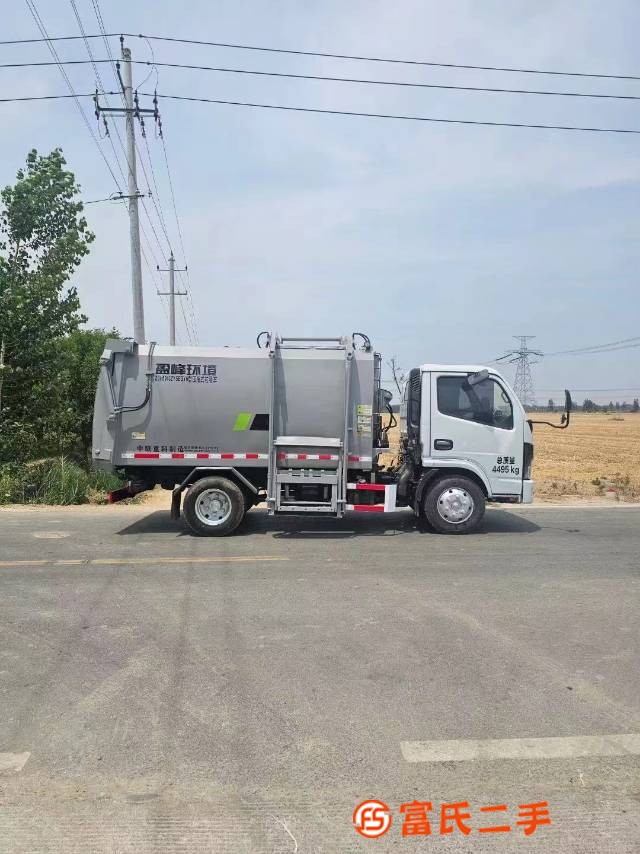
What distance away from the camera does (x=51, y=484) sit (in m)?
13.3

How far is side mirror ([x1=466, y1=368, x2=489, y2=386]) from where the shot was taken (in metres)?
9.57

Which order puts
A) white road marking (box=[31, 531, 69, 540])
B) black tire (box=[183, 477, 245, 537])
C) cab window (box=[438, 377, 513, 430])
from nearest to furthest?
white road marking (box=[31, 531, 69, 540]) < black tire (box=[183, 477, 245, 537]) < cab window (box=[438, 377, 513, 430])

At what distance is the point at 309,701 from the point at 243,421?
5.67 meters

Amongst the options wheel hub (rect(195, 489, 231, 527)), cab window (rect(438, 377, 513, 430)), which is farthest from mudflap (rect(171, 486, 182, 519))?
cab window (rect(438, 377, 513, 430))

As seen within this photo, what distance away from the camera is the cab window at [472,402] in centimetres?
970

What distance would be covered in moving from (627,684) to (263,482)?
20.1 feet

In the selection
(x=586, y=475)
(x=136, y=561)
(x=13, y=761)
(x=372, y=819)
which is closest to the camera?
(x=372, y=819)

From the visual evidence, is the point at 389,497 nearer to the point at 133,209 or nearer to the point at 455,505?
the point at 455,505

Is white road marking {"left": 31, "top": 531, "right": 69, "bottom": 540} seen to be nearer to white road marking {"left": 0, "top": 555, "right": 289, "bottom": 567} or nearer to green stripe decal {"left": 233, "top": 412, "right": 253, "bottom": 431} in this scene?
white road marking {"left": 0, "top": 555, "right": 289, "bottom": 567}

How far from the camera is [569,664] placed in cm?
473

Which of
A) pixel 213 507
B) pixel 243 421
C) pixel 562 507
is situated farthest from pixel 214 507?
pixel 562 507

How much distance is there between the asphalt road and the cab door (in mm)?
2003

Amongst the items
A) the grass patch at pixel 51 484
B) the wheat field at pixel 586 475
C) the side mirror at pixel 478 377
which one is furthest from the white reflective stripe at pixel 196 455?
the grass patch at pixel 51 484

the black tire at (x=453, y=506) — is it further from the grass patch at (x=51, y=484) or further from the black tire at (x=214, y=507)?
the grass patch at (x=51, y=484)
